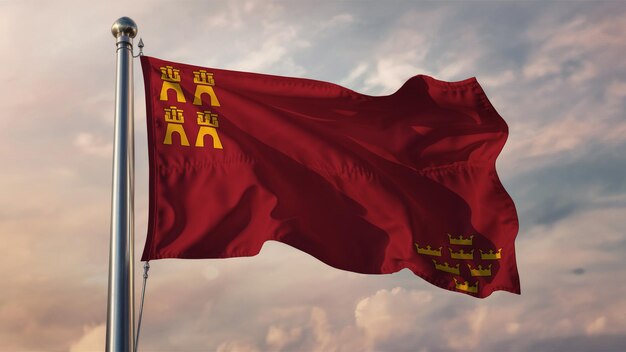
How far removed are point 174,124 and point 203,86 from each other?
0.89m

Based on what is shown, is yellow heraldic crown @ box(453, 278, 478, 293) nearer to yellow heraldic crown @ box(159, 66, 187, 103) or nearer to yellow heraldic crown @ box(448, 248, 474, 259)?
yellow heraldic crown @ box(448, 248, 474, 259)

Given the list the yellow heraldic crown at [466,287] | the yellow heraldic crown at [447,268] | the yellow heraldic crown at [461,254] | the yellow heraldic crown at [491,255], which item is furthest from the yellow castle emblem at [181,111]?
the yellow heraldic crown at [491,255]

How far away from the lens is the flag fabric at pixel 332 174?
1013 cm

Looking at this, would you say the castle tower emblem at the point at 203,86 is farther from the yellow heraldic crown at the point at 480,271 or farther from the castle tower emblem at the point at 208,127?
the yellow heraldic crown at the point at 480,271

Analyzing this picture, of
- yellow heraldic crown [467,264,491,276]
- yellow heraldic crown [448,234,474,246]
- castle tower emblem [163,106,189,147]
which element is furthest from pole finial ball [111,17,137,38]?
yellow heraldic crown [467,264,491,276]

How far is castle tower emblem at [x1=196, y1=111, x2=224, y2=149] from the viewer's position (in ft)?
34.6

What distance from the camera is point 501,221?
516 inches

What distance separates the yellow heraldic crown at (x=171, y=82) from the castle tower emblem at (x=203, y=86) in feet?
0.74

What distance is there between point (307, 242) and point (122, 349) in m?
3.44

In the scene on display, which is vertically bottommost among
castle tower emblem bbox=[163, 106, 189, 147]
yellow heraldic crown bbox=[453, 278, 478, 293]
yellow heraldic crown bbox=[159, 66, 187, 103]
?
yellow heraldic crown bbox=[453, 278, 478, 293]

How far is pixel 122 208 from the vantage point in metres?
8.70

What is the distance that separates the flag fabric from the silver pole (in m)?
0.66

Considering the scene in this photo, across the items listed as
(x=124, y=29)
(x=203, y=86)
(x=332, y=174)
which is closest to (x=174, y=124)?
(x=203, y=86)

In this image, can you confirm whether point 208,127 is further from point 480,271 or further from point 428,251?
point 480,271
